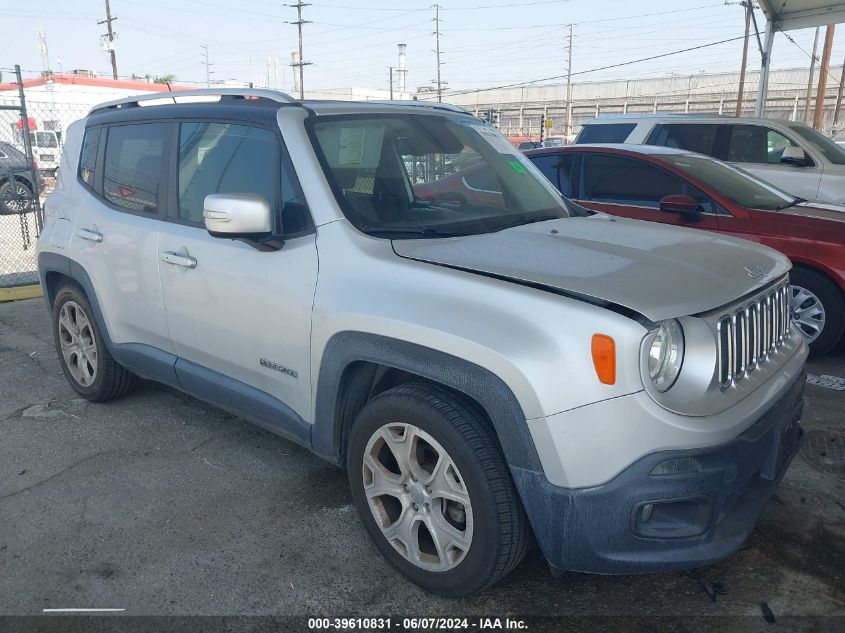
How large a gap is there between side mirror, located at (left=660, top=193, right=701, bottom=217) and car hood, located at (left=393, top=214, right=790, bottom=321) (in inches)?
83.0

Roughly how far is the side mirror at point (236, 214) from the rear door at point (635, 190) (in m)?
3.81

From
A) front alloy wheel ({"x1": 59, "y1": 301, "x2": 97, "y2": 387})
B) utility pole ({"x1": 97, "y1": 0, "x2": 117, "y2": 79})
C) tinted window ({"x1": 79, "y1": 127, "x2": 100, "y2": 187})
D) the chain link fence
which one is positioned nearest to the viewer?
tinted window ({"x1": 79, "y1": 127, "x2": 100, "y2": 187})

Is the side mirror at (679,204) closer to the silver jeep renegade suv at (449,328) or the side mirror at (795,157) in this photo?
the silver jeep renegade suv at (449,328)

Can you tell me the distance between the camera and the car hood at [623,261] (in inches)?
93.4

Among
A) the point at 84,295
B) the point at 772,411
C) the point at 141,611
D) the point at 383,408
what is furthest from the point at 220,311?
the point at 772,411

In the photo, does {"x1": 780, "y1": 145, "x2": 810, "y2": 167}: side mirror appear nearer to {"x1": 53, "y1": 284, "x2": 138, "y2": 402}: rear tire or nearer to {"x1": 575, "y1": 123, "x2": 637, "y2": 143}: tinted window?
{"x1": 575, "y1": 123, "x2": 637, "y2": 143}: tinted window

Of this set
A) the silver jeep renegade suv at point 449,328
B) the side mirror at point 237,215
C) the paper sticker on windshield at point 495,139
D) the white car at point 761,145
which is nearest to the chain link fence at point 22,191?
the silver jeep renegade suv at point 449,328

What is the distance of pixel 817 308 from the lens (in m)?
5.40

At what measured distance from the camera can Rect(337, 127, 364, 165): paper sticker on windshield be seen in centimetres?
319

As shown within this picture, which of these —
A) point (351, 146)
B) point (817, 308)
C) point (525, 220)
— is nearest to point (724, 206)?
point (817, 308)

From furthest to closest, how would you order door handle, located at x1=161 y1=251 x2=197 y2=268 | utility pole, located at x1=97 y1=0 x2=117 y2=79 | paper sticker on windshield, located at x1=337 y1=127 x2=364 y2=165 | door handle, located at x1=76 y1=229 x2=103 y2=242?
utility pole, located at x1=97 y1=0 x2=117 y2=79 → door handle, located at x1=76 y1=229 x2=103 y2=242 → door handle, located at x1=161 y1=251 x2=197 y2=268 → paper sticker on windshield, located at x1=337 y1=127 x2=364 y2=165

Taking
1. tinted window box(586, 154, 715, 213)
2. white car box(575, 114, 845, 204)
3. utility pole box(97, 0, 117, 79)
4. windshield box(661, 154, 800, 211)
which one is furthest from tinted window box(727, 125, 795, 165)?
utility pole box(97, 0, 117, 79)

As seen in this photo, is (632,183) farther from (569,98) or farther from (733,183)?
(569,98)

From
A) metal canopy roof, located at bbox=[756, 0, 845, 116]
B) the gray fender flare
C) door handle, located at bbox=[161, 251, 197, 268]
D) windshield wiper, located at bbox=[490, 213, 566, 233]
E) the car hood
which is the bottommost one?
the gray fender flare
